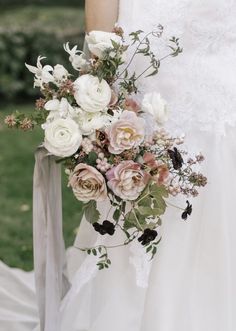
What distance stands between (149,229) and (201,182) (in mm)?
254

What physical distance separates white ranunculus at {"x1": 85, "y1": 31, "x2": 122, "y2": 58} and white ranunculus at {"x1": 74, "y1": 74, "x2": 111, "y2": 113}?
4.2 inches

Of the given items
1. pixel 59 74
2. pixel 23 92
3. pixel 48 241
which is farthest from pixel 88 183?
pixel 23 92

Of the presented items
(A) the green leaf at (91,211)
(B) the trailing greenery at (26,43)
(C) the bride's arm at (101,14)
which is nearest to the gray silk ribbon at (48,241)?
(A) the green leaf at (91,211)

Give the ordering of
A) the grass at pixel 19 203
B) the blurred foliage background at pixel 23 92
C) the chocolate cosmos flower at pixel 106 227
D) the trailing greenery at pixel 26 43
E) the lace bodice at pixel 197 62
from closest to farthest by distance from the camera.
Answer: the chocolate cosmos flower at pixel 106 227
the lace bodice at pixel 197 62
the grass at pixel 19 203
the blurred foliage background at pixel 23 92
the trailing greenery at pixel 26 43

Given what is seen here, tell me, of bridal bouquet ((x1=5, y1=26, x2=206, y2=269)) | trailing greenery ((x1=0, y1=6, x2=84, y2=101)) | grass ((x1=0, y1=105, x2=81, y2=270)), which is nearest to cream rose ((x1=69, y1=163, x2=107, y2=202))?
bridal bouquet ((x1=5, y1=26, x2=206, y2=269))

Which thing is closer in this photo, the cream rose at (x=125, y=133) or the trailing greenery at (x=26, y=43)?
the cream rose at (x=125, y=133)

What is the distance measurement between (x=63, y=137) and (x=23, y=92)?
812 centimetres

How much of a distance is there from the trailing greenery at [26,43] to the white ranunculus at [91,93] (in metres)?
7.78

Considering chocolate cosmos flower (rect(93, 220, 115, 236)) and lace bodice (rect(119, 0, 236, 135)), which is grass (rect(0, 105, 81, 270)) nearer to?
lace bodice (rect(119, 0, 236, 135))

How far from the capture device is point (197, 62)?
327cm

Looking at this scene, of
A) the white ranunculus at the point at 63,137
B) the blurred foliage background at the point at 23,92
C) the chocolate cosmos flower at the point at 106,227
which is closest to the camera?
the white ranunculus at the point at 63,137

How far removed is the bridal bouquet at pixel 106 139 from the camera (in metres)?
2.76

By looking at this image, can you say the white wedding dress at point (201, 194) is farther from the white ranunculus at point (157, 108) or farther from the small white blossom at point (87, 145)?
the small white blossom at point (87, 145)

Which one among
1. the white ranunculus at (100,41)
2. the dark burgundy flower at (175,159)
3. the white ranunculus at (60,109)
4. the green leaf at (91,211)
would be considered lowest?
the green leaf at (91,211)
